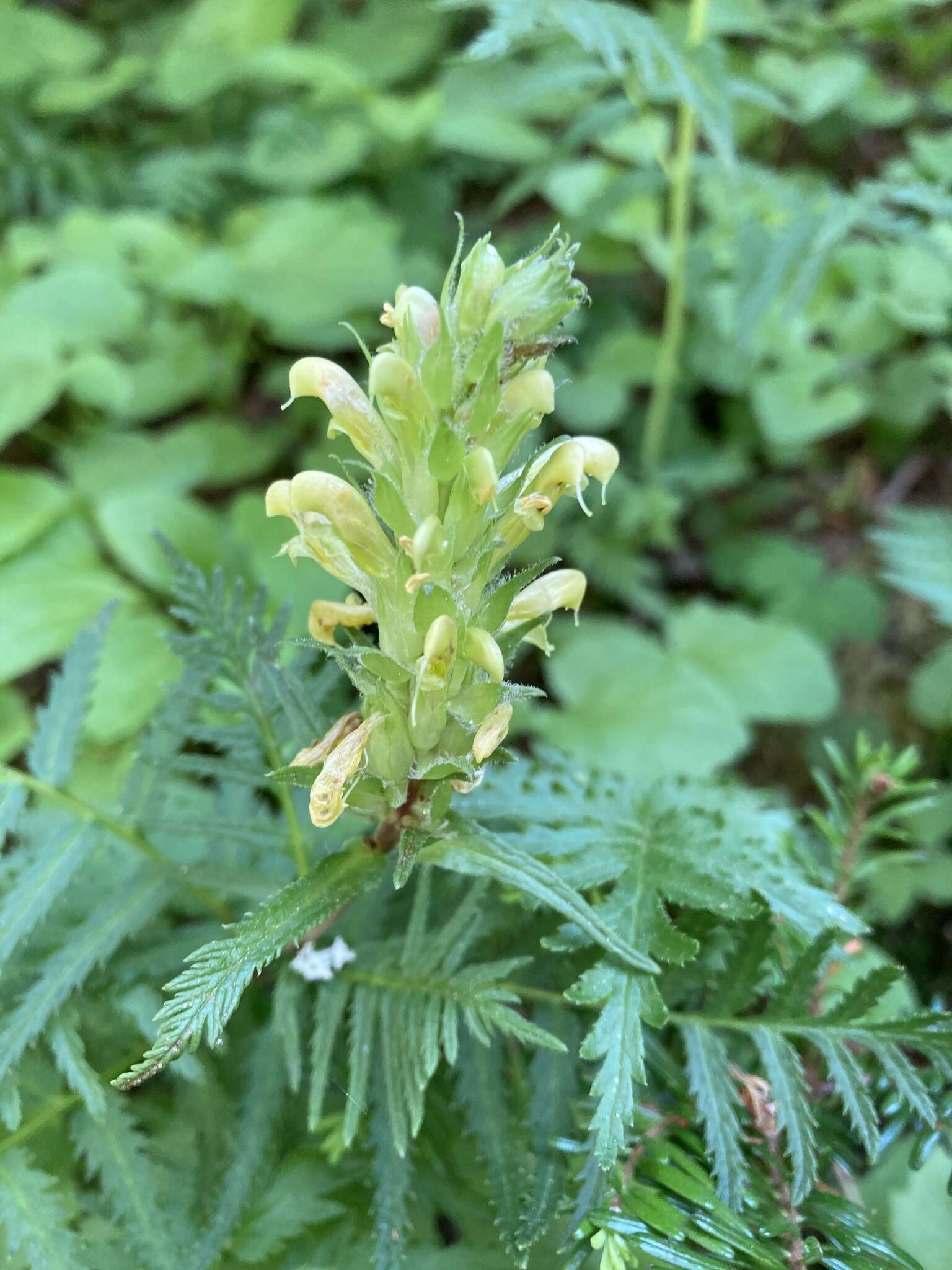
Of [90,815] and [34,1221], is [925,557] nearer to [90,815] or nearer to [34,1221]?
[90,815]

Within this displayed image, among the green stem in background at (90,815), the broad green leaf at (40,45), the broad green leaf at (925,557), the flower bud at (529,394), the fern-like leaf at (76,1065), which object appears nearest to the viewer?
the flower bud at (529,394)

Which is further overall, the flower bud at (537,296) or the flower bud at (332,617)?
the flower bud at (332,617)

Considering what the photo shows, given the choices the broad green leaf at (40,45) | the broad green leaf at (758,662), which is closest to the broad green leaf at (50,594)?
the broad green leaf at (758,662)

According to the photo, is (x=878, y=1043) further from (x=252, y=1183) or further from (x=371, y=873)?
(x=252, y=1183)

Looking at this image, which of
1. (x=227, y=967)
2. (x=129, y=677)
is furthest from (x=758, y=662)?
(x=227, y=967)

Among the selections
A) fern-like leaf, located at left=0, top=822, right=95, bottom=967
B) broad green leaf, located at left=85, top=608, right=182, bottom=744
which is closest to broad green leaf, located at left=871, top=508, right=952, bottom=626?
fern-like leaf, located at left=0, top=822, right=95, bottom=967

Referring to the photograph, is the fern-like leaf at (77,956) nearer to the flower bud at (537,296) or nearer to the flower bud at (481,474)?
the flower bud at (481,474)

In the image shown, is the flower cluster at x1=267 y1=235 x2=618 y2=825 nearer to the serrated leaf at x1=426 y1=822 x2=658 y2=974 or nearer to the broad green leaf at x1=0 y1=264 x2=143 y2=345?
the serrated leaf at x1=426 y1=822 x2=658 y2=974
